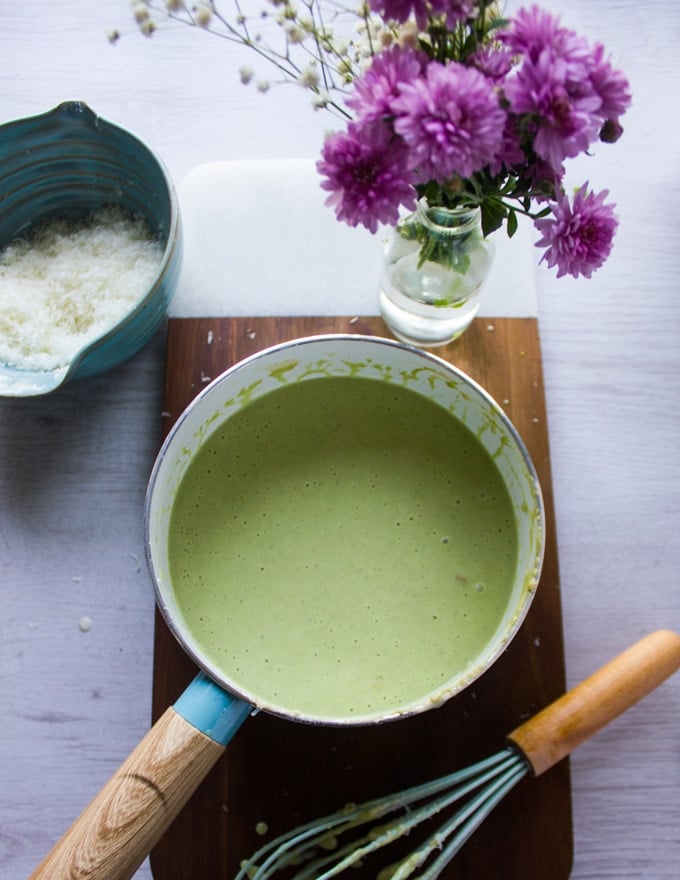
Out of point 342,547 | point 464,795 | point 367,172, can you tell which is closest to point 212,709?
point 342,547

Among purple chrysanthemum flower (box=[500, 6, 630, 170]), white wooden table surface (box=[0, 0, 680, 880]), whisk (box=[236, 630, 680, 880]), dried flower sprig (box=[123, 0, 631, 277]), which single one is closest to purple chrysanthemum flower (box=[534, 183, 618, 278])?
dried flower sprig (box=[123, 0, 631, 277])

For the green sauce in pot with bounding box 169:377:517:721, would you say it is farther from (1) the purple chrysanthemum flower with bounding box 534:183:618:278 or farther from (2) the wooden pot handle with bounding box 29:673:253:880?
(1) the purple chrysanthemum flower with bounding box 534:183:618:278

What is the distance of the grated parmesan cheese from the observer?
3.51ft

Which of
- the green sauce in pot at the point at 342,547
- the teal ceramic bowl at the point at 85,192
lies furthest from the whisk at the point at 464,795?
the teal ceramic bowl at the point at 85,192

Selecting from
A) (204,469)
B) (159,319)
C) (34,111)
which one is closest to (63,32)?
(34,111)

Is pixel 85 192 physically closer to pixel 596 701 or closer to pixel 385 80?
pixel 385 80

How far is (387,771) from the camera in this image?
3.40 ft

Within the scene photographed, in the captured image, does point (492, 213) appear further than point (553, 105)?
Yes

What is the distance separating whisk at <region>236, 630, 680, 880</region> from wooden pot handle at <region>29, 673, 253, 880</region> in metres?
0.19

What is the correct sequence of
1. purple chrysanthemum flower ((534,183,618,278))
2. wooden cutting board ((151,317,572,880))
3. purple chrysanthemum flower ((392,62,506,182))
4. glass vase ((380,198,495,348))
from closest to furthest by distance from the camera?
purple chrysanthemum flower ((392,62,506,182)) < purple chrysanthemum flower ((534,183,618,278)) < glass vase ((380,198,495,348)) < wooden cutting board ((151,317,572,880))

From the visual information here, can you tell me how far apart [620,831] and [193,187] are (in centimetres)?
102

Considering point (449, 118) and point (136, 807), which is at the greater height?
point (449, 118)

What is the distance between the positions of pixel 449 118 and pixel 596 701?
71 centimetres

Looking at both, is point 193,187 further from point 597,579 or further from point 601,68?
point 597,579
